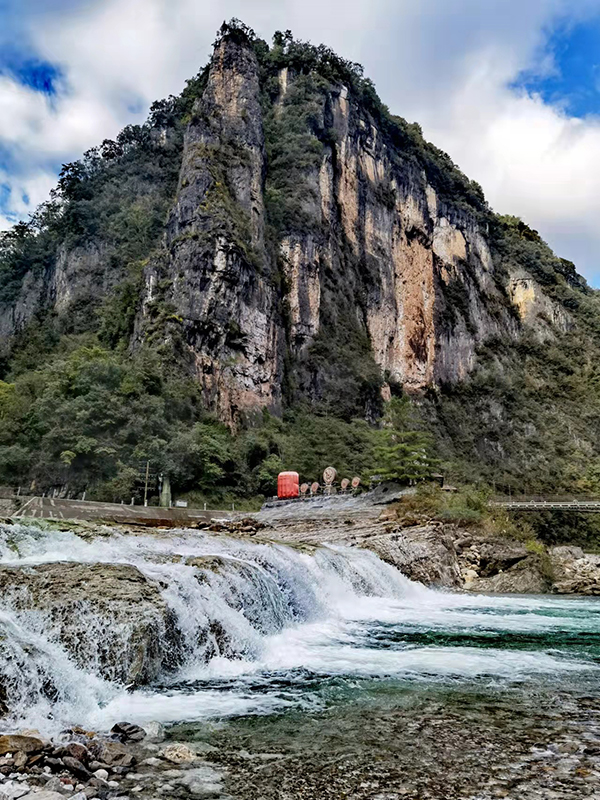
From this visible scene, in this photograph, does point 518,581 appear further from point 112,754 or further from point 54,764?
point 54,764

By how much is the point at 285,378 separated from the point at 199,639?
172ft

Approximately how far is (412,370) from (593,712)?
243 ft

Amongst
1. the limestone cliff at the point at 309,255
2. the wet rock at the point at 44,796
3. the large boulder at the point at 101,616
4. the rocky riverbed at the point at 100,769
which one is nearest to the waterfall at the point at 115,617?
the large boulder at the point at 101,616

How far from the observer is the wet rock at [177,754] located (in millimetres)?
5348

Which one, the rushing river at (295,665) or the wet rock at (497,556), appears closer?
the rushing river at (295,665)

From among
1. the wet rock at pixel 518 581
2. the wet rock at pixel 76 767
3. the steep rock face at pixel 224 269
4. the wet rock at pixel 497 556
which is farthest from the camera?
the steep rock face at pixel 224 269

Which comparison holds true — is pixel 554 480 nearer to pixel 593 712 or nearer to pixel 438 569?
pixel 438 569

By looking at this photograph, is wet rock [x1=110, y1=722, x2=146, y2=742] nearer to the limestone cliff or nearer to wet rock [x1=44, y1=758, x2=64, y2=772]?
wet rock [x1=44, y1=758, x2=64, y2=772]

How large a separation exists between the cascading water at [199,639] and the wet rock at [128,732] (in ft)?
1.24

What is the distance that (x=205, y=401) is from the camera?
50500 millimetres

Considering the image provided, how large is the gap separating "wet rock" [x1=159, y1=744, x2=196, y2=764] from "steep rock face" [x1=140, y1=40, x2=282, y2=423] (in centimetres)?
4569

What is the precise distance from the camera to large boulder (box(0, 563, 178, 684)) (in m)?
7.64

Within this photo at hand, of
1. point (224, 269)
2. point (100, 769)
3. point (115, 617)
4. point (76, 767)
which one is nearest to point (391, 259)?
point (224, 269)

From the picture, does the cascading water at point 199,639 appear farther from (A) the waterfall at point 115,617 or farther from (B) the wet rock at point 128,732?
(B) the wet rock at point 128,732
